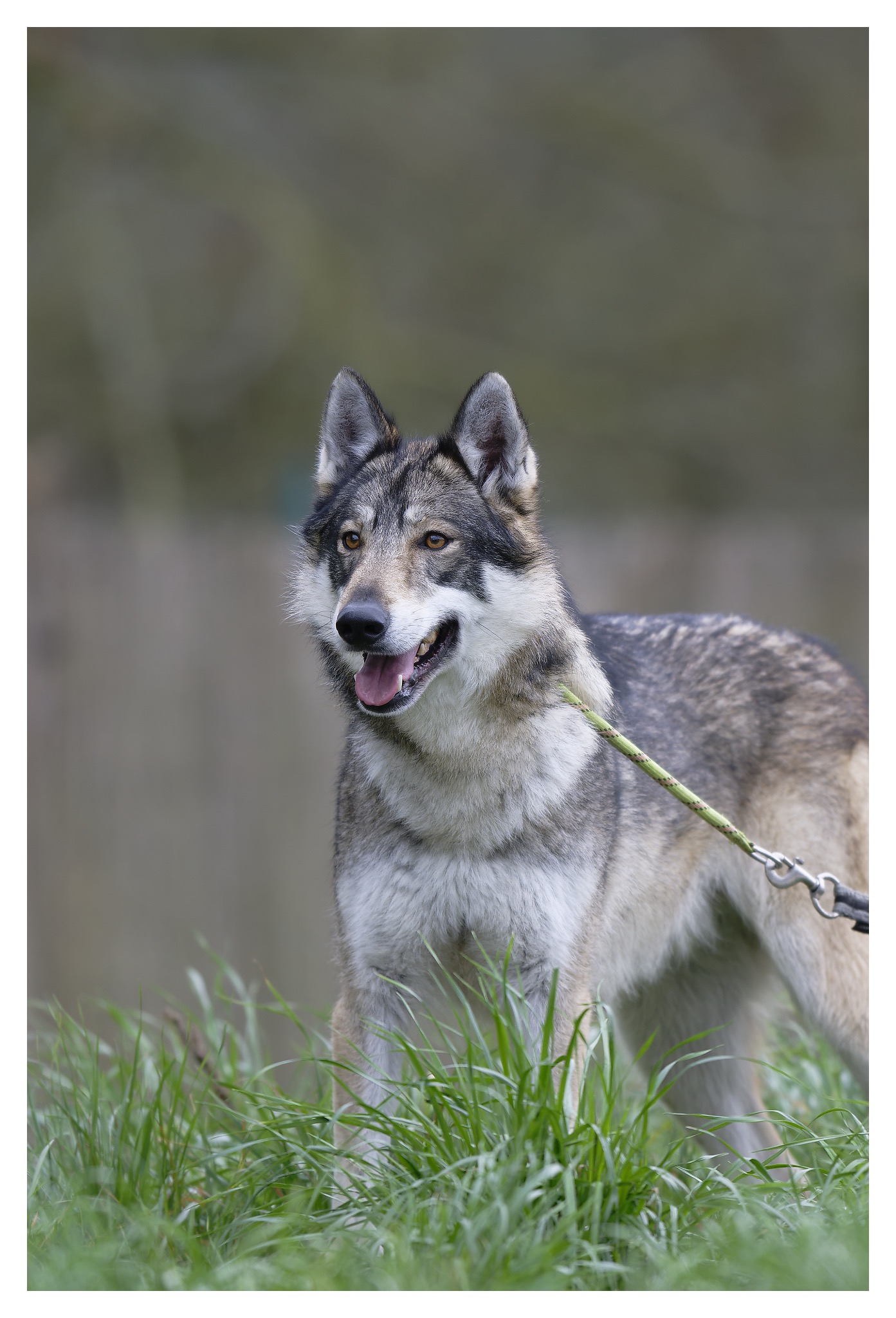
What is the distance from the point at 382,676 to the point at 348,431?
38.9 inches

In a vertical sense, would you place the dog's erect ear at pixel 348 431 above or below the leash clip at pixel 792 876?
above

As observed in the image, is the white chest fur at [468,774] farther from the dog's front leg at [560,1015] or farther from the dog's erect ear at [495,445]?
the dog's erect ear at [495,445]

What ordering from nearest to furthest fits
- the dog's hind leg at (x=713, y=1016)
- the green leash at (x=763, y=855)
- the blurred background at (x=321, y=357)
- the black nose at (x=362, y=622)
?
the black nose at (x=362, y=622) < the green leash at (x=763, y=855) < the dog's hind leg at (x=713, y=1016) < the blurred background at (x=321, y=357)

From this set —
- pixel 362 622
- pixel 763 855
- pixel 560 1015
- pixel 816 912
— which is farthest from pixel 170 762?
pixel 763 855

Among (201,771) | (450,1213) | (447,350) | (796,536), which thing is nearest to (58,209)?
(447,350)

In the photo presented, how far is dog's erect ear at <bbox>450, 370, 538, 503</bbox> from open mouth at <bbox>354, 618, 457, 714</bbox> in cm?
53

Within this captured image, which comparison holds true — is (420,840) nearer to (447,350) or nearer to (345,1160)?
(345,1160)

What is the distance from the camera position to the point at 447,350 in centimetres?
881

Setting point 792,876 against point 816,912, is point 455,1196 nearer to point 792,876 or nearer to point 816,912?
point 792,876

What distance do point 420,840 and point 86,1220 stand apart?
1412mm

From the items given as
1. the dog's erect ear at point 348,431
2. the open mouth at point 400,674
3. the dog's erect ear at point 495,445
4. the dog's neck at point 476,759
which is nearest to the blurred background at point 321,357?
the dog's erect ear at point 348,431

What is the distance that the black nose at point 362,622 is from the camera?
3125 millimetres

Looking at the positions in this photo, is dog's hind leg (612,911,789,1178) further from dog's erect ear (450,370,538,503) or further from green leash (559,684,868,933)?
dog's erect ear (450,370,538,503)

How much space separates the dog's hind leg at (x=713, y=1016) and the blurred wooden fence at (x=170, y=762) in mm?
2914
